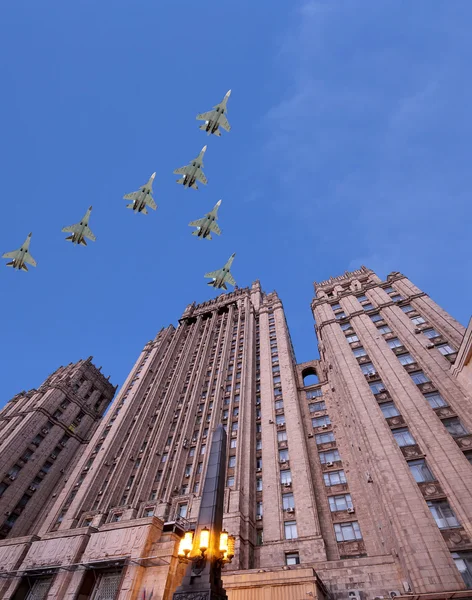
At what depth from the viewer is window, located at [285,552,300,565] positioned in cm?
2816

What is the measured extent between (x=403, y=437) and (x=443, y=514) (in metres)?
6.53

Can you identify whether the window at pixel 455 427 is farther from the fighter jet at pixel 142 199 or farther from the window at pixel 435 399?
the fighter jet at pixel 142 199

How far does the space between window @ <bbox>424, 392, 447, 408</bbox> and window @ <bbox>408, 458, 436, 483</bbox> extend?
582 centimetres

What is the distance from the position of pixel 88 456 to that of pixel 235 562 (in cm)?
3014

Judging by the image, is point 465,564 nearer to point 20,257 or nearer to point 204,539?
point 204,539

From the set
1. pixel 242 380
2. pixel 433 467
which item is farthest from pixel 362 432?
pixel 242 380

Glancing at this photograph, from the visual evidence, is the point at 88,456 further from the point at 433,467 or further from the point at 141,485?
the point at 433,467

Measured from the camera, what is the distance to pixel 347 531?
29.8 meters

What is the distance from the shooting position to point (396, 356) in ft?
121

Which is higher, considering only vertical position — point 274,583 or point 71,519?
point 71,519

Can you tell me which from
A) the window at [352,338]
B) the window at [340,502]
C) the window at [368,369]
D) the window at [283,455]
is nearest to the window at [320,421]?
the window at [283,455]

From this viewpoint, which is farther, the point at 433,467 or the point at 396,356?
the point at 396,356

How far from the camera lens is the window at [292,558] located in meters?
28.2

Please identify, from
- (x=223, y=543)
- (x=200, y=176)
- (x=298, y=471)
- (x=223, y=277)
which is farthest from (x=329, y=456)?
(x=200, y=176)
